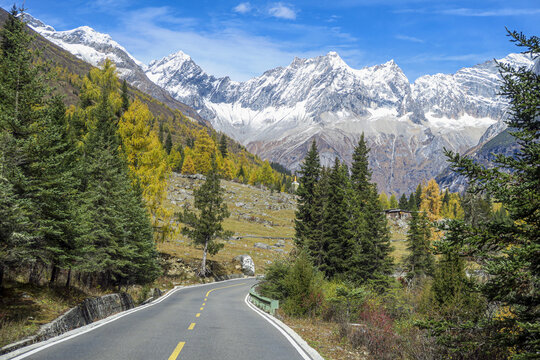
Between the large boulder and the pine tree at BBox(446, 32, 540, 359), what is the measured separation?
45.6 meters

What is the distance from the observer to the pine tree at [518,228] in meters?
7.22

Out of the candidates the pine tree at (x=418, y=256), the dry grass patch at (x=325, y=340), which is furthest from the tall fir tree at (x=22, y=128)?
the pine tree at (x=418, y=256)

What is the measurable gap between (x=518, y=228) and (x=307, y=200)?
106ft

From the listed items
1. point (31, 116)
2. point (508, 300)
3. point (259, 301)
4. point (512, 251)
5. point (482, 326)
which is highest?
point (31, 116)

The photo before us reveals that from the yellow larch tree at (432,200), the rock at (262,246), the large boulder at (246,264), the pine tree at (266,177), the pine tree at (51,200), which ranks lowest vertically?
the large boulder at (246,264)

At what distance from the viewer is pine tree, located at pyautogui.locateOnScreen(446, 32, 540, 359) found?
23.7 ft

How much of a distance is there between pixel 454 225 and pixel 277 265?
579 inches

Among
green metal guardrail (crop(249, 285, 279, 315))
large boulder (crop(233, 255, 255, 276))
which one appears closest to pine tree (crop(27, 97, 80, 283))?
green metal guardrail (crop(249, 285, 279, 315))

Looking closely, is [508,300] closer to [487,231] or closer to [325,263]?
[487,231]

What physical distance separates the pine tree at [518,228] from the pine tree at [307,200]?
27.3 meters

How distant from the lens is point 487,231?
788cm

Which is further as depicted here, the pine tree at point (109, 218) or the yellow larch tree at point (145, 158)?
the yellow larch tree at point (145, 158)

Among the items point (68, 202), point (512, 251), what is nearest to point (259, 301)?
point (68, 202)

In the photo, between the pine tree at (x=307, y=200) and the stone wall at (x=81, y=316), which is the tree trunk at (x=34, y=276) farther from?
the pine tree at (x=307, y=200)
